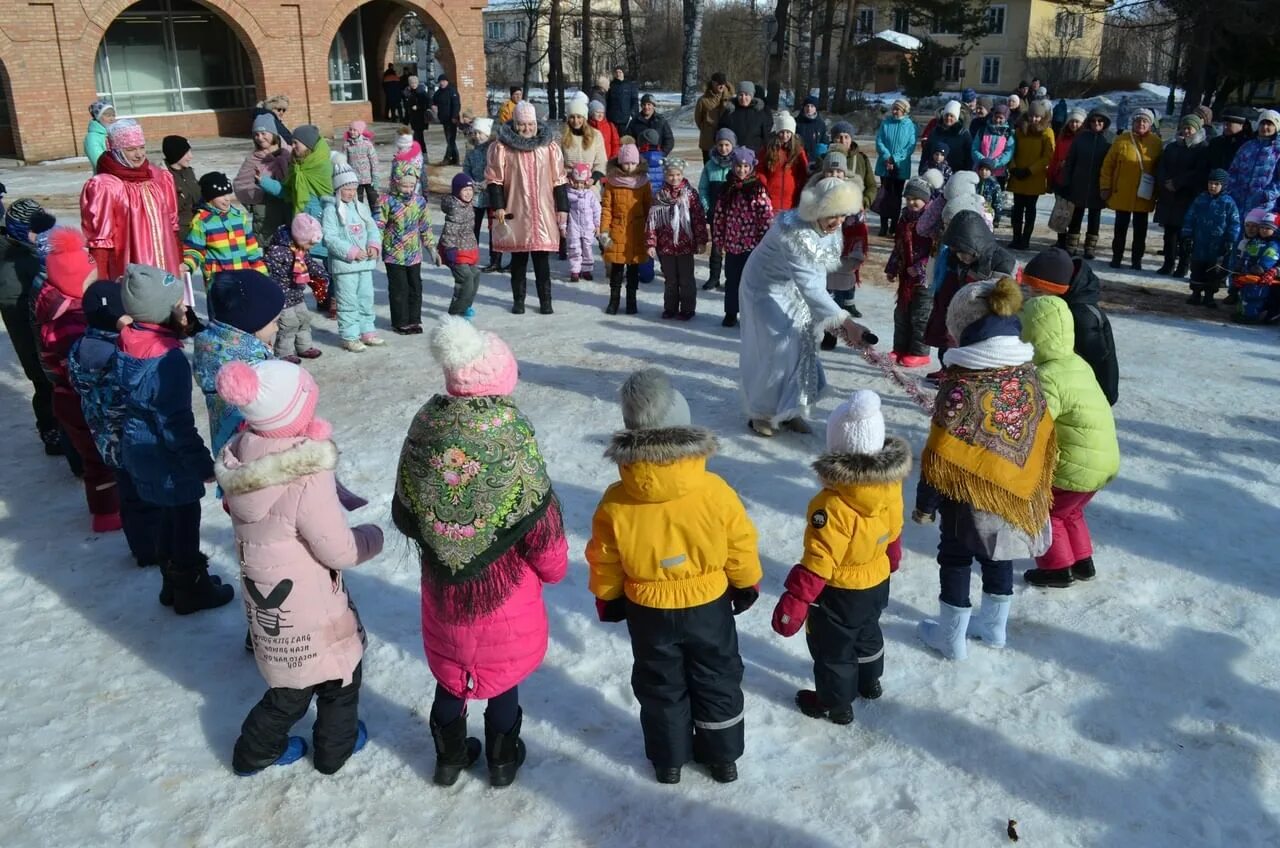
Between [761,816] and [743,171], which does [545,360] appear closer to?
[743,171]

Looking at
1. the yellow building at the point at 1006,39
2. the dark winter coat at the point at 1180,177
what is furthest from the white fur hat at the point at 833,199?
the yellow building at the point at 1006,39

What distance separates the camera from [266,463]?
2883mm

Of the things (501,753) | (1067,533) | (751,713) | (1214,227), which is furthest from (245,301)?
(1214,227)

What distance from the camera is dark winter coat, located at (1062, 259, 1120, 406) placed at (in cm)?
464

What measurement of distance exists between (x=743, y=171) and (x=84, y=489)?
17.7ft

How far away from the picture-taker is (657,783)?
3.29 metres

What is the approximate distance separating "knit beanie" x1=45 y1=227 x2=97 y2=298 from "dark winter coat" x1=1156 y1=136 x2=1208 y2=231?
10.4m

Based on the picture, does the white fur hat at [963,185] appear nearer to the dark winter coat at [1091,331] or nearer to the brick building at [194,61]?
the dark winter coat at [1091,331]

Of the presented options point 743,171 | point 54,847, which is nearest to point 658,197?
point 743,171

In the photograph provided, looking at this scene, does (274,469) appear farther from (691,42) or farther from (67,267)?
(691,42)

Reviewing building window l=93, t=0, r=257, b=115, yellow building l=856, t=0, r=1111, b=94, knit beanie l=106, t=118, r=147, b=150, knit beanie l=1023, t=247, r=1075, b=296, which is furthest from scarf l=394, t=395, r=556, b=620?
yellow building l=856, t=0, r=1111, b=94

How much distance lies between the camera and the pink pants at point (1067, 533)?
4332mm

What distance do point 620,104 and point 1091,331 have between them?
11.9 meters

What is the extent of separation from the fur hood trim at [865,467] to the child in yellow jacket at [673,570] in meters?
0.38
